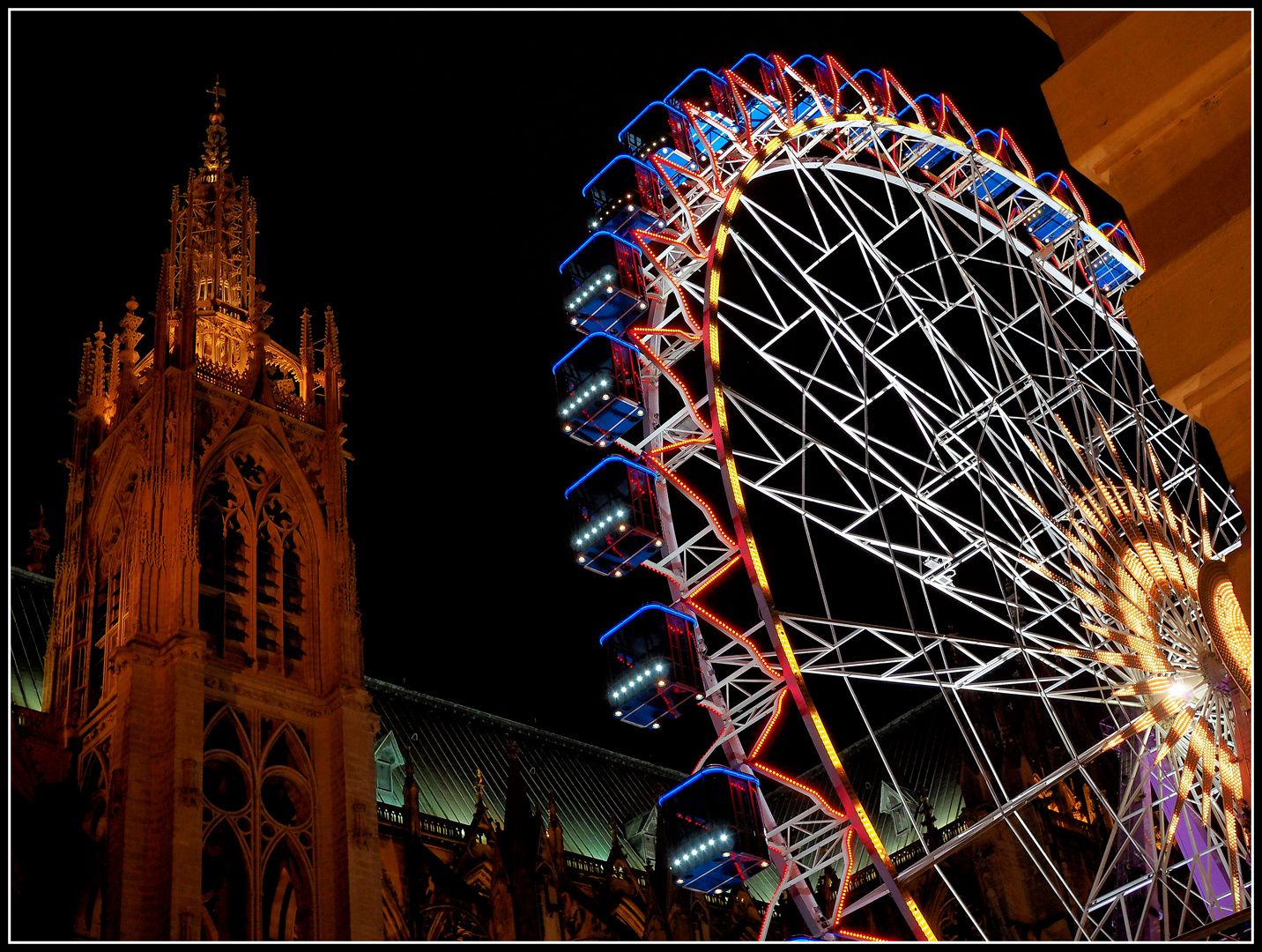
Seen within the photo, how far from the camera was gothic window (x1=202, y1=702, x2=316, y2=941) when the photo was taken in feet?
107

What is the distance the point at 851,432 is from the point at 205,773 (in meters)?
17.6

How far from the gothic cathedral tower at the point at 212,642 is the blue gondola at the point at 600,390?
10.6m

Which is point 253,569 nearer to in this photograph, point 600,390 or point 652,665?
point 600,390

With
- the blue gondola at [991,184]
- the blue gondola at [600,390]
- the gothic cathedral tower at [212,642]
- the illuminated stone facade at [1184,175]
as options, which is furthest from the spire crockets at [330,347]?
the illuminated stone facade at [1184,175]

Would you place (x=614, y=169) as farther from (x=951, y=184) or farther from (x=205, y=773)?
(x=205, y=773)

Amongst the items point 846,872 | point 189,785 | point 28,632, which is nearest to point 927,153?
point 846,872

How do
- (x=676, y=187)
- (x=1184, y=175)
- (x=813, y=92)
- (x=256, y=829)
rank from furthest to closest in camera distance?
(x=256, y=829)
(x=676, y=187)
(x=813, y=92)
(x=1184, y=175)

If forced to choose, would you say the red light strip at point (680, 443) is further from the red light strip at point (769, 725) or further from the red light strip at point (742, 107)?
the red light strip at point (742, 107)

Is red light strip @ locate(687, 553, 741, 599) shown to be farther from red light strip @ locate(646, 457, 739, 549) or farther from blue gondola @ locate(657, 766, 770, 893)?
blue gondola @ locate(657, 766, 770, 893)

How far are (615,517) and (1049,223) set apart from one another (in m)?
11.8

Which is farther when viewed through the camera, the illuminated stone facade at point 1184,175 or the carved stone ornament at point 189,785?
the carved stone ornament at point 189,785

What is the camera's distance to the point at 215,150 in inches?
1940

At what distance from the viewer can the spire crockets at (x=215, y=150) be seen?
4841 cm

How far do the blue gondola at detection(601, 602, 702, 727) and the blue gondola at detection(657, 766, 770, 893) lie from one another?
1.61 meters
